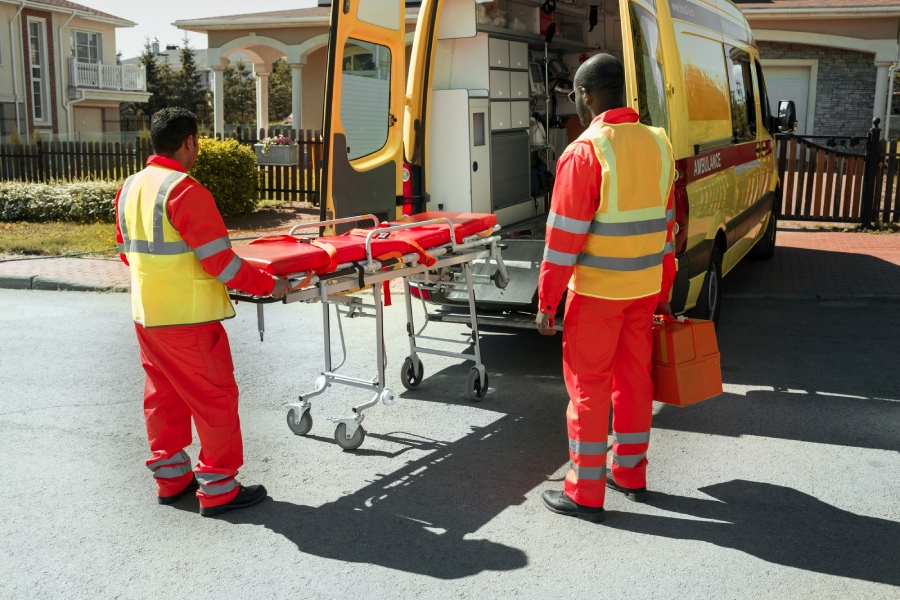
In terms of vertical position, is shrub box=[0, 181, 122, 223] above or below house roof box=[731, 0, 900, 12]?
below

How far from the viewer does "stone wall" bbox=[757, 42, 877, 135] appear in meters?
19.7

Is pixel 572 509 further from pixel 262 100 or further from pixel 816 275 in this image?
pixel 262 100

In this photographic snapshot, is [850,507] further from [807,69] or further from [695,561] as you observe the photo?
[807,69]

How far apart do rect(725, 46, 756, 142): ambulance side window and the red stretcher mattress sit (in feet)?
10.5

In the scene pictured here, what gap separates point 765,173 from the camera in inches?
382

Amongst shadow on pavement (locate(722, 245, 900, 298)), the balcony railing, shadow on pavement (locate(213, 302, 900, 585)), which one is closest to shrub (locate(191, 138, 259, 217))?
shadow on pavement (locate(722, 245, 900, 298))

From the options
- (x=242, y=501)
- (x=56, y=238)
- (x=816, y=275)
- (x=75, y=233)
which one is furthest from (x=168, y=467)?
(x=75, y=233)

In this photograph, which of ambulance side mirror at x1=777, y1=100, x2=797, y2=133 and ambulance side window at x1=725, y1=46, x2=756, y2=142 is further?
ambulance side mirror at x1=777, y1=100, x2=797, y2=133

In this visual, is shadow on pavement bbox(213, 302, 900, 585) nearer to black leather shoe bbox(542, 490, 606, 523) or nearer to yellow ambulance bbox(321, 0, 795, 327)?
black leather shoe bbox(542, 490, 606, 523)

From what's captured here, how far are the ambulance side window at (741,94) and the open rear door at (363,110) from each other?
3044mm

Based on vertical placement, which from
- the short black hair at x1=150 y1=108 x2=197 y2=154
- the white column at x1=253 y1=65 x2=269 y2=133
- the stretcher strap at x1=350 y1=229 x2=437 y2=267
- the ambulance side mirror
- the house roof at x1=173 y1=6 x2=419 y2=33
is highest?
the house roof at x1=173 y1=6 x2=419 y2=33

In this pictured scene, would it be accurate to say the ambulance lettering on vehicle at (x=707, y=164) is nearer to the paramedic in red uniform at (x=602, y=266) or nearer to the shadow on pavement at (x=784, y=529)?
the paramedic in red uniform at (x=602, y=266)

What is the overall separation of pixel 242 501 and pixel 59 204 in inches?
467

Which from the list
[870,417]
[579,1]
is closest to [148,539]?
[870,417]
